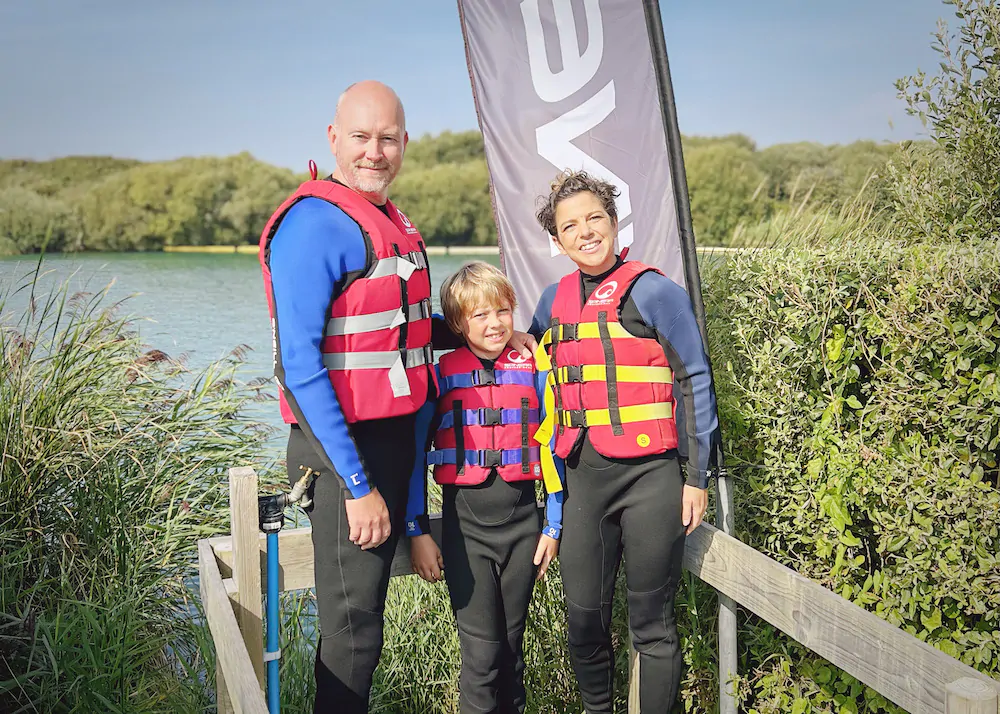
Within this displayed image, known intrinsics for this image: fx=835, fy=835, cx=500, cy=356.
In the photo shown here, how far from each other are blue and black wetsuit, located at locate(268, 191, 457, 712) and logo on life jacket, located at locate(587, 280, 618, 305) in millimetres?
624

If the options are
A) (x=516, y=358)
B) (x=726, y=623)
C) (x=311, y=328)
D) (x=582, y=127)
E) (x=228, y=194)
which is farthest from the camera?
(x=228, y=194)

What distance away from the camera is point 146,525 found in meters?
4.16

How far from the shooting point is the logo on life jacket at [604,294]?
2.39 metres

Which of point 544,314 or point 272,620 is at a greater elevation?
point 544,314

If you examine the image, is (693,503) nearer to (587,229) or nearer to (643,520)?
(643,520)

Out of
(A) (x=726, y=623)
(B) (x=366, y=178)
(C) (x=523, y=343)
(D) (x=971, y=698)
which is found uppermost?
(B) (x=366, y=178)

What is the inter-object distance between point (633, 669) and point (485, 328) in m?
1.26

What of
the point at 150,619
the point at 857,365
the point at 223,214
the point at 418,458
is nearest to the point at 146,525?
the point at 150,619

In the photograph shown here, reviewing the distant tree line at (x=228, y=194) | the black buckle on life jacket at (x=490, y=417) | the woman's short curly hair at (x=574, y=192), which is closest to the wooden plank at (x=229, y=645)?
the black buckle on life jacket at (x=490, y=417)

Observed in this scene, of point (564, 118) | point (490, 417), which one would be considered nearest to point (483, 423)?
point (490, 417)

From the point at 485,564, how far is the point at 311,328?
87 centimetres

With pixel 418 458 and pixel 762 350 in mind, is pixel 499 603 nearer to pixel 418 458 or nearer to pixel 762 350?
pixel 418 458

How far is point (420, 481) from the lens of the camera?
2.36 metres

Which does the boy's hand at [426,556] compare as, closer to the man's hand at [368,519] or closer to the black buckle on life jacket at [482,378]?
the man's hand at [368,519]
